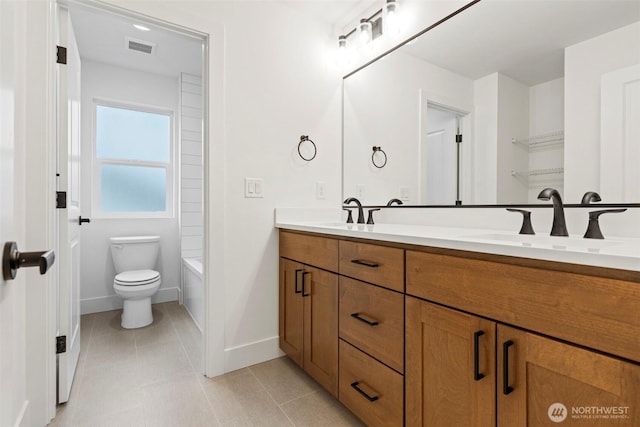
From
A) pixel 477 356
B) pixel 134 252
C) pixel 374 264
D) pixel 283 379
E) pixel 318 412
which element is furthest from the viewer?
pixel 134 252

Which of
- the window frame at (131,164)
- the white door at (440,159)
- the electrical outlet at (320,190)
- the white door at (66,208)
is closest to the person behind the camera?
the white door at (66,208)

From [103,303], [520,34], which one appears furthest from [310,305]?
[103,303]

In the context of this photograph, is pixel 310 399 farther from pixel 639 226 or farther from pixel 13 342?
pixel 639 226

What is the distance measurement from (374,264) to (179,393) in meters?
1.29

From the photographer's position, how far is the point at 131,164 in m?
3.25

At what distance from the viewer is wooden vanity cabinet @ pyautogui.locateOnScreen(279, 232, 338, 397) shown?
1.52 meters

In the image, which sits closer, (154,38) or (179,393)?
(179,393)

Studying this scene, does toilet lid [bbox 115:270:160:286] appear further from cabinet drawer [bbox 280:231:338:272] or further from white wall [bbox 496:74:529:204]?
white wall [bbox 496:74:529:204]

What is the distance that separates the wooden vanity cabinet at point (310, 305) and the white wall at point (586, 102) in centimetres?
100

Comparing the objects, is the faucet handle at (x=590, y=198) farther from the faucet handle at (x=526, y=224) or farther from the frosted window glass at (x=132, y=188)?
the frosted window glass at (x=132, y=188)

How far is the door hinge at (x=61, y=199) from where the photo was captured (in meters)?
1.54

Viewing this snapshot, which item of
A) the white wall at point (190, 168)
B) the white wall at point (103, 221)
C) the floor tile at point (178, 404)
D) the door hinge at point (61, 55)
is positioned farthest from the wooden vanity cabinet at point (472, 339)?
the white wall at point (103, 221)

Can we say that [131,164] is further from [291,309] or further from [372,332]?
[372,332]

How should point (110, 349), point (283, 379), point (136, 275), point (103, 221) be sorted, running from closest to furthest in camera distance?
point (283, 379) → point (110, 349) → point (136, 275) → point (103, 221)
